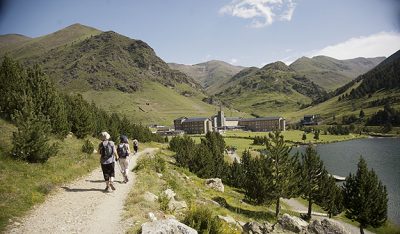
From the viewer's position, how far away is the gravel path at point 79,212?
14023 millimetres

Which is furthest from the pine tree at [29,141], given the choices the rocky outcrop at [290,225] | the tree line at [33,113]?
the rocky outcrop at [290,225]

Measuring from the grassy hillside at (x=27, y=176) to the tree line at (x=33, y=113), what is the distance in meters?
1.11

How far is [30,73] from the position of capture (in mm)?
38469

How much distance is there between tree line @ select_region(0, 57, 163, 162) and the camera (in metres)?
23.4

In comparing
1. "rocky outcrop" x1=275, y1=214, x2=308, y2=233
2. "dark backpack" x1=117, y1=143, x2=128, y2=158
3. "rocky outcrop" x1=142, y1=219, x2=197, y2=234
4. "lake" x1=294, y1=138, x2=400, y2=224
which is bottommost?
"lake" x1=294, y1=138, x2=400, y2=224

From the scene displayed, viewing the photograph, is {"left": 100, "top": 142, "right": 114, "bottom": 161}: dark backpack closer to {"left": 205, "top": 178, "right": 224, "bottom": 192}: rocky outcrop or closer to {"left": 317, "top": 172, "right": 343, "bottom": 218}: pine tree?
{"left": 205, "top": 178, "right": 224, "bottom": 192}: rocky outcrop

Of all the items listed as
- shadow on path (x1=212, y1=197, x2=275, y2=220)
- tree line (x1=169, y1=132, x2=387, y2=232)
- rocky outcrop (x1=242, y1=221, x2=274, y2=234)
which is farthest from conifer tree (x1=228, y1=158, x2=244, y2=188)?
rocky outcrop (x1=242, y1=221, x2=274, y2=234)

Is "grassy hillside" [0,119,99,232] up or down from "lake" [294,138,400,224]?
up

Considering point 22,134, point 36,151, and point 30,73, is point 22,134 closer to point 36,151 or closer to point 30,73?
point 36,151

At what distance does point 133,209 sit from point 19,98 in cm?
2170

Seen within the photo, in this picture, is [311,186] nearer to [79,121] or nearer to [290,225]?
[290,225]

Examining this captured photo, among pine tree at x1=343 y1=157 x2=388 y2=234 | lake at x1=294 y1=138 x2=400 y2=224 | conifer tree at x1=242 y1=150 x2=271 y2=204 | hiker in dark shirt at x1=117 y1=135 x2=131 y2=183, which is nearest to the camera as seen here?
hiker in dark shirt at x1=117 y1=135 x2=131 y2=183

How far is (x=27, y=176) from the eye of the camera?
2052 centimetres

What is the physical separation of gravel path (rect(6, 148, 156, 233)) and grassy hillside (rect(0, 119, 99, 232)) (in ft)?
2.00
